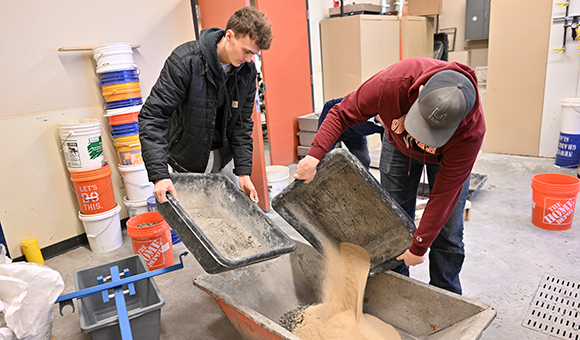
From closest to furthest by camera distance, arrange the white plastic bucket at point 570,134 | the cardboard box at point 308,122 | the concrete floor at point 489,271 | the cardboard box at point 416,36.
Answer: the concrete floor at point 489,271, the white plastic bucket at point 570,134, the cardboard box at point 308,122, the cardboard box at point 416,36

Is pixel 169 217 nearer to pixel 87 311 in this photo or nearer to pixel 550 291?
pixel 87 311

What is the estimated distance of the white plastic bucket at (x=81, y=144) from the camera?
275 centimetres

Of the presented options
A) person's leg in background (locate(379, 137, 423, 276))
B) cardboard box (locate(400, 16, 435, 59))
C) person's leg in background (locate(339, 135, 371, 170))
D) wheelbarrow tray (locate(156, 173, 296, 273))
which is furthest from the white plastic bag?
cardboard box (locate(400, 16, 435, 59))

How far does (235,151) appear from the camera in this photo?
2.17m

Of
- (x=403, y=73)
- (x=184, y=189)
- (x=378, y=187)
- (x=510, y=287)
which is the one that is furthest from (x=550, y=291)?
(x=184, y=189)

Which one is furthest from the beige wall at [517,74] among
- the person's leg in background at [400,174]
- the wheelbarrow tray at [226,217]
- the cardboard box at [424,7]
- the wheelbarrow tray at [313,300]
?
the wheelbarrow tray at [226,217]

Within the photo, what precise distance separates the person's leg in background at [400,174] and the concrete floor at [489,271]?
70 cm

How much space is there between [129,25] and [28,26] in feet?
2.39

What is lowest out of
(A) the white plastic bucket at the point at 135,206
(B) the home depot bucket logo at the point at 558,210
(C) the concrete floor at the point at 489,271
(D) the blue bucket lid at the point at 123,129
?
(C) the concrete floor at the point at 489,271

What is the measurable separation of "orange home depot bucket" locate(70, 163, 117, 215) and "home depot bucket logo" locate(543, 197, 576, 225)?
3183 millimetres

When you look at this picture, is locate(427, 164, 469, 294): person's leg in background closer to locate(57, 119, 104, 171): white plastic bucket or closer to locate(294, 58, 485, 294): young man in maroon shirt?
locate(294, 58, 485, 294): young man in maroon shirt

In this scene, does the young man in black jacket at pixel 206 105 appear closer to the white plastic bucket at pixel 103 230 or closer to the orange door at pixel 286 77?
the white plastic bucket at pixel 103 230

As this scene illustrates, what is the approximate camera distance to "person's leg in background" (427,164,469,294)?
5.73 ft

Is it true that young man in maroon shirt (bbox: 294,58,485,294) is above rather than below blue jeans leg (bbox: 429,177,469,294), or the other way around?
above
